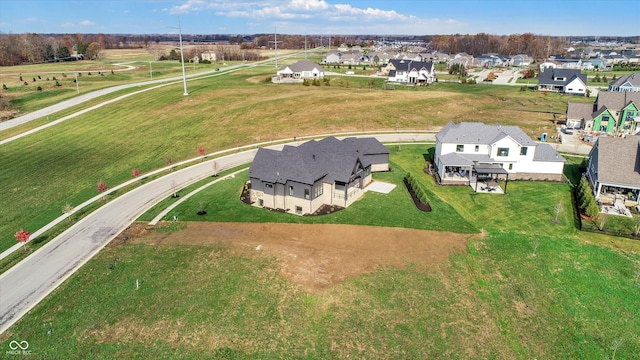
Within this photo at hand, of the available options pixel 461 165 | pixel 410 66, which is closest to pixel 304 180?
pixel 461 165

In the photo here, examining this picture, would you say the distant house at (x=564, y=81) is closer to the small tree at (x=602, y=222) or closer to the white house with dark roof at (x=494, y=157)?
the white house with dark roof at (x=494, y=157)

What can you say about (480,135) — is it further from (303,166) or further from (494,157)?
(303,166)

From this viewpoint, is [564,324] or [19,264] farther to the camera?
[19,264]

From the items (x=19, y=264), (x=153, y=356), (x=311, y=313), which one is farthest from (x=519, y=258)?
(x=19, y=264)

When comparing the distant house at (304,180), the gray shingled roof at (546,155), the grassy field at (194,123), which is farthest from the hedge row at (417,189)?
the grassy field at (194,123)

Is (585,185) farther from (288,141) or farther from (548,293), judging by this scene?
(288,141)

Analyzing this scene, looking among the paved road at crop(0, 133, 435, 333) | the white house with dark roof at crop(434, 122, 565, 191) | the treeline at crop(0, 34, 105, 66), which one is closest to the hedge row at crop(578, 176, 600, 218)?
the white house with dark roof at crop(434, 122, 565, 191)

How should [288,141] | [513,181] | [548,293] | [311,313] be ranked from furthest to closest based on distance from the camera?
[288,141] < [513,181] < [548,293] < [311,313]
